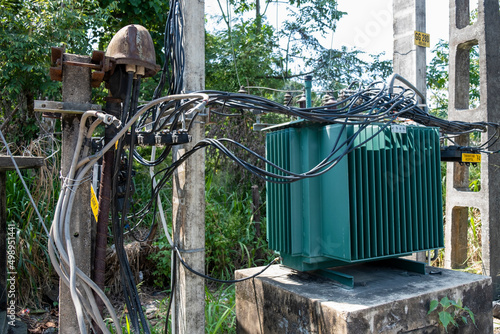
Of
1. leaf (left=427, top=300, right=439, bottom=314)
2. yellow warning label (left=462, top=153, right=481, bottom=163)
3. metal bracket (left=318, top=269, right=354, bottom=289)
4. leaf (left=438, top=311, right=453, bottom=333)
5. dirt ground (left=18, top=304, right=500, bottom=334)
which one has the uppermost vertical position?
yellow warning label (left=462, top=153, right=481, bottom=163)

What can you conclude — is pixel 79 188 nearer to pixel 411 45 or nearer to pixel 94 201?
pixel 94 201

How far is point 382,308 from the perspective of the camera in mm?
1795

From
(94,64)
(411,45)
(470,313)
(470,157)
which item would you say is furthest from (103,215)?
(411,45)

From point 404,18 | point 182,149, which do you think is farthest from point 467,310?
point 404,18

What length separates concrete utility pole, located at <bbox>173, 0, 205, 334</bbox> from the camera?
2.14 meters

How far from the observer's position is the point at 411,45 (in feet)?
11.1

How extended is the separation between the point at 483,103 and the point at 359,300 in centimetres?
286

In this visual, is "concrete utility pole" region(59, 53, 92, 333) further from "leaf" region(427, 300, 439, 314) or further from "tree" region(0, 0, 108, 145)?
"tree" region(0, 0, 108, 145)

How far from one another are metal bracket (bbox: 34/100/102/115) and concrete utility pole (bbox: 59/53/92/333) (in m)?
0.05

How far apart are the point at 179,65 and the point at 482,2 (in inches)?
127

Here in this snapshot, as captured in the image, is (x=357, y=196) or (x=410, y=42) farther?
(x=410, y=42)

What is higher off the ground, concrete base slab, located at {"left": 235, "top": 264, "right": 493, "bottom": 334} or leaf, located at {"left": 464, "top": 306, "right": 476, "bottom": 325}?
concrete base slab, located at {"left": 235, "top": 264, "right": 493, "bottom": 334}

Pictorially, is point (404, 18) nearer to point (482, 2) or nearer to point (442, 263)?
point (482, 2)

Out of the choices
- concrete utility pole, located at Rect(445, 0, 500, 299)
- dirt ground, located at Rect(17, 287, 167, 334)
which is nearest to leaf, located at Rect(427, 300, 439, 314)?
Answer: dirt ground, located at Rect(17, 287, 167, 334)
